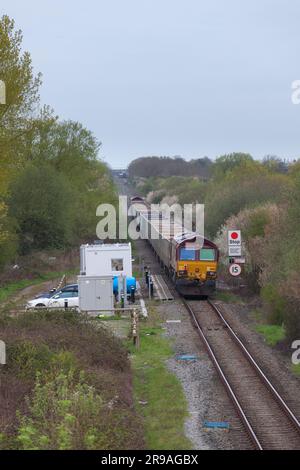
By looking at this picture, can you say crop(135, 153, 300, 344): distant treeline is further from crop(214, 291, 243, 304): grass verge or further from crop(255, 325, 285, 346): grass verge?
crop(214, 291, 243, 304): grass verge

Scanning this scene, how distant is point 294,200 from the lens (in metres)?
27.2

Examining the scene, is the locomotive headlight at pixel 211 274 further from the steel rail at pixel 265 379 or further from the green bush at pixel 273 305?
the green bush at pixel 273 305

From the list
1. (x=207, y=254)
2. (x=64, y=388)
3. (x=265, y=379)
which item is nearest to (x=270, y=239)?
(x=207, y=254)

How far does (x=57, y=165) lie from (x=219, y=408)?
50.1 m

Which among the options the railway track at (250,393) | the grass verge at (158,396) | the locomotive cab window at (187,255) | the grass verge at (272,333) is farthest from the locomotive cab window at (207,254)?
the grass verge at (158,396)

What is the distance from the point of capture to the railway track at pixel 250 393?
44.4ft

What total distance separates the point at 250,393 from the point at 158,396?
2147mm

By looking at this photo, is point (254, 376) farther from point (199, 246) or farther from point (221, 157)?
point (221, 157)

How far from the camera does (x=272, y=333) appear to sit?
2459 cm

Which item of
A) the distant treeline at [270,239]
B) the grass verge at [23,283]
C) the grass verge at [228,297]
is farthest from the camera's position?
the grass verge at [23,283]

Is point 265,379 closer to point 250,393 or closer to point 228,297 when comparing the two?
point 250,393

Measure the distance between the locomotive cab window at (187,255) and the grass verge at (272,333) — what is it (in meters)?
7.96

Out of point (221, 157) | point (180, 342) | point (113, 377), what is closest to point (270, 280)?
point (180, 342)

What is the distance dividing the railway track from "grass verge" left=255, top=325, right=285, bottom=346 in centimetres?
104
